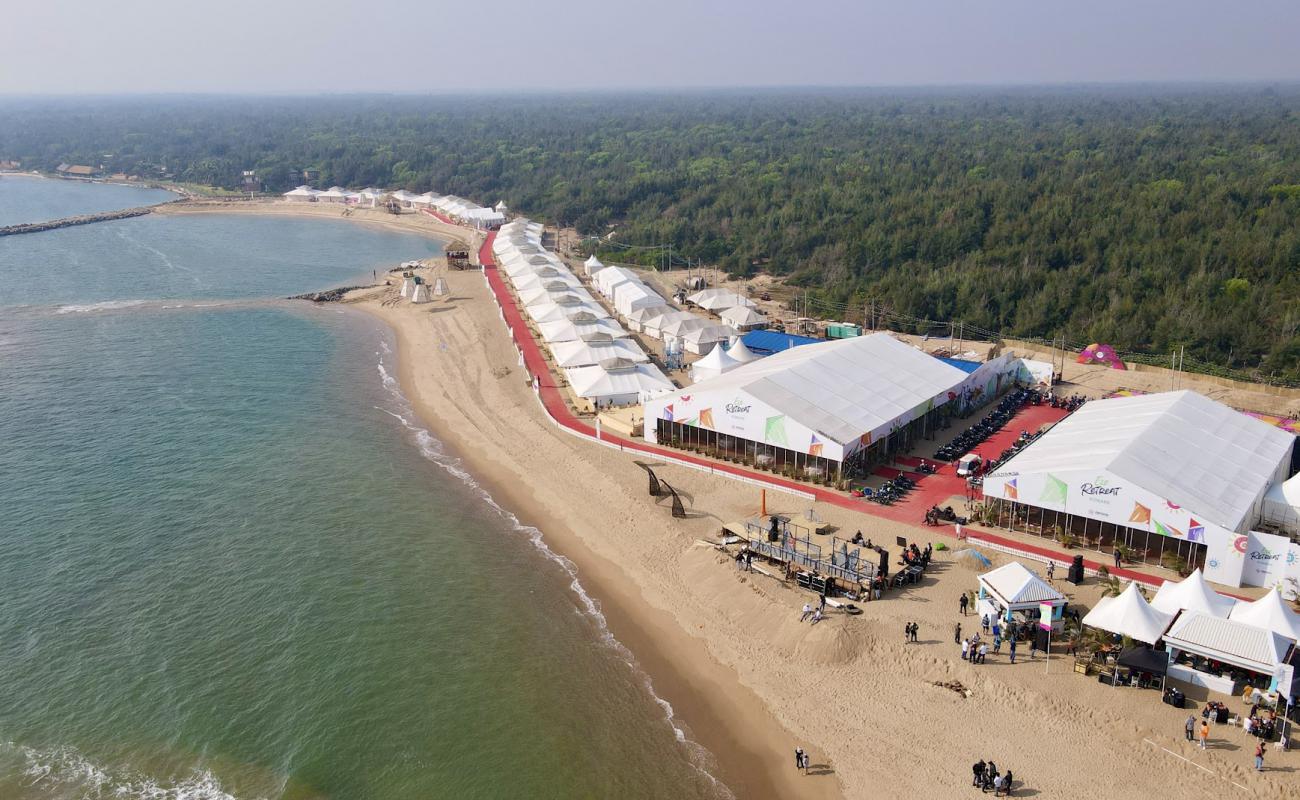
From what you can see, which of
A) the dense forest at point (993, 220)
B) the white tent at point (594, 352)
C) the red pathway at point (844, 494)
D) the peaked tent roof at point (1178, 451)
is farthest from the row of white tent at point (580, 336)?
the peaked tent roof at point (1178, 451)

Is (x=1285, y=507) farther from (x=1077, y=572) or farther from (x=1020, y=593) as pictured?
(x=1020, y=593)

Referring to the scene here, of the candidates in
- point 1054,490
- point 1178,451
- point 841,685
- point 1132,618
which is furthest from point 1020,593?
point 1178,451

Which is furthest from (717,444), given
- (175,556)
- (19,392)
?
(19,392)

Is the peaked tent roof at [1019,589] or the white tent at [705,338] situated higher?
the white tent at [705,338]

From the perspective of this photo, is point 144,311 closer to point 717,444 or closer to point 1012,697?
point 717,444

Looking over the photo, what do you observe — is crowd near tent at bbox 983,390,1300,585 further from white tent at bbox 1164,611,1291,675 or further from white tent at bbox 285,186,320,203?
white tent at bbox 285,186,320,203

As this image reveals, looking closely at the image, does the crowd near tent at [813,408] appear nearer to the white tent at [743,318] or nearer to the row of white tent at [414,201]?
the white tent at [743,318]

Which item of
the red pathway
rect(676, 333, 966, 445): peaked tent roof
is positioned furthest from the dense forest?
rect(676, 333, 966, 445): peaked tent roof

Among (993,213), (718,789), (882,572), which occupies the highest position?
(993,213)
